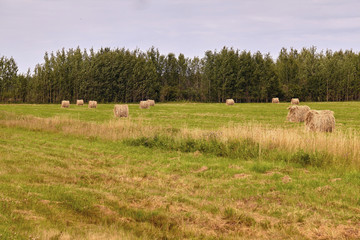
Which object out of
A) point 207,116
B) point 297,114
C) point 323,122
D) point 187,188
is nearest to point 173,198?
point 187,188

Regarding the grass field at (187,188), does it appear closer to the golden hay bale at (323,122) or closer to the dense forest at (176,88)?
the golden hay bale at (323,122)

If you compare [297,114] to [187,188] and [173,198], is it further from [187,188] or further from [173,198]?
[173,198]

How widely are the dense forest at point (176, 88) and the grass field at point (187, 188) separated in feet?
259

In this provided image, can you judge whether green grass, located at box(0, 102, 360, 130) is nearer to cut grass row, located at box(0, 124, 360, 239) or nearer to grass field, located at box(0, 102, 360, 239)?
grass field, located at box(0, 102, 360, 239)

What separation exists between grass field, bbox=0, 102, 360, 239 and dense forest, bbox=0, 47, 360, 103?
259 ft

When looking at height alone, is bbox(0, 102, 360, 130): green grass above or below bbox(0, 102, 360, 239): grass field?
above

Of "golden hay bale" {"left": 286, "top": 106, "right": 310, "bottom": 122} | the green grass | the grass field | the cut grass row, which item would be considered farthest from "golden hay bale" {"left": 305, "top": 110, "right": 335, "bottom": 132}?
the cut grass row

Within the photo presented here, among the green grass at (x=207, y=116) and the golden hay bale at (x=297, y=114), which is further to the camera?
the golden hay bale at (x=297, y=114)

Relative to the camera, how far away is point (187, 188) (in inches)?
394

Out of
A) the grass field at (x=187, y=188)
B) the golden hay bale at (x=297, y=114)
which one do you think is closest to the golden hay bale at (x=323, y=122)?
the golden hay bale at (x=297, y=114)

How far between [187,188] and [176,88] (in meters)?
95.3

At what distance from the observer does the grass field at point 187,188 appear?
673cm

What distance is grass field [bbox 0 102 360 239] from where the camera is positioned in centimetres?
673

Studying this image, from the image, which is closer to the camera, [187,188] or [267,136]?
[187,188]
